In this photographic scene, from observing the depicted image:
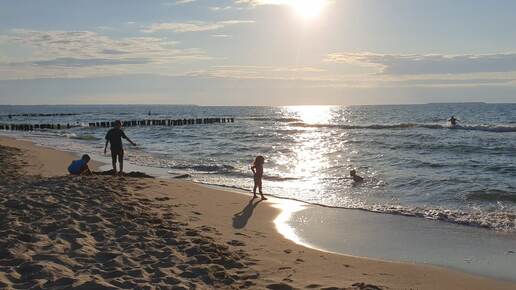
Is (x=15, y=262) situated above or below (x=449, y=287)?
above

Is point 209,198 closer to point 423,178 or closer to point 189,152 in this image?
point 423,178

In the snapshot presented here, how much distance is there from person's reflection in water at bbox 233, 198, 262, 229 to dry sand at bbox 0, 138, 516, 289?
7cm

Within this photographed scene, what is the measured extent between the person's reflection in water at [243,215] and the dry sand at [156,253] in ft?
0.23

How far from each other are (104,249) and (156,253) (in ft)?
2.19

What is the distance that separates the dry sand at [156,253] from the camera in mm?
5824

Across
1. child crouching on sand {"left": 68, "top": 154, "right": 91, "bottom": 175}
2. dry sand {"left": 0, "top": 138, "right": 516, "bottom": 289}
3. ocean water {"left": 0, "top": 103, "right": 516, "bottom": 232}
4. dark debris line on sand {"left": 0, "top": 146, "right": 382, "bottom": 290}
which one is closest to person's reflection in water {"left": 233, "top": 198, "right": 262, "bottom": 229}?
dry sand {"left": 0, "top": 138, "right": 516, "bottom": 289}

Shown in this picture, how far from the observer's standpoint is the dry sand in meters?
5.82

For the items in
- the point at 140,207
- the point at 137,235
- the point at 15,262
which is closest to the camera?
the point at 15,262

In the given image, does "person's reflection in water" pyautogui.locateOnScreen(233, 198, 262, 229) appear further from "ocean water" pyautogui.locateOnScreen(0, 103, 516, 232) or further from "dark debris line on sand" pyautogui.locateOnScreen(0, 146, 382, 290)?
"ocean water" pyautogui.locateOnScreen(0, 103, 516, 232)

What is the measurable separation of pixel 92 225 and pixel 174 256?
1.86m

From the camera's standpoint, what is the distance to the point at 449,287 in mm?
6406

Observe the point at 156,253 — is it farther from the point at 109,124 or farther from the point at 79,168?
the point at 109,124

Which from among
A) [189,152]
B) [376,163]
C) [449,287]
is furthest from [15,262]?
[189,152]

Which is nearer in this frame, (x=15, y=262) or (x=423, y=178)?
(x=15, y=262)
